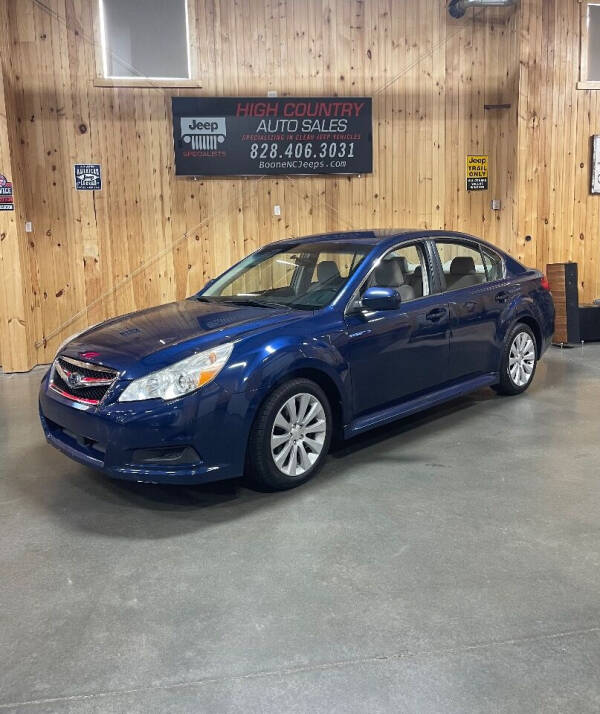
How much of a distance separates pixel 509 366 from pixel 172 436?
3082 millimetres

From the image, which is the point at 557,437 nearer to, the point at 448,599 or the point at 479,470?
the point at 479,470

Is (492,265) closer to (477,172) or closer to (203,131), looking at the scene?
(477,172)

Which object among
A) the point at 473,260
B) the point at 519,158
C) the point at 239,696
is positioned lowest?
the point at 239,696

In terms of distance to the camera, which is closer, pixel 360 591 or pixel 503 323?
pixel 360 591

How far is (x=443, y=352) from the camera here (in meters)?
4.47

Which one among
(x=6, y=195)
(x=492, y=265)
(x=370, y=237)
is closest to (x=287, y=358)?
(x=370, y=237)

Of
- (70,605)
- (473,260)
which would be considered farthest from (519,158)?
(70,605)

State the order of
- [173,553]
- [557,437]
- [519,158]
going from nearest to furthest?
[173,553]
[557,437]
[519,158]

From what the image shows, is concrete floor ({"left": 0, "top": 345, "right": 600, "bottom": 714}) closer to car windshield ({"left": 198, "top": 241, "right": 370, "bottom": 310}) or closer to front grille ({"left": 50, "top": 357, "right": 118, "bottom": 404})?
front grille ({"left": 50, "top": 357, "right": 118, "bottom": 404})

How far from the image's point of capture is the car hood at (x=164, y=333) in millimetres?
3352

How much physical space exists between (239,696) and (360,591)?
713 mm

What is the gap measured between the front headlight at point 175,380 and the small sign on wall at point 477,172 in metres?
5.94

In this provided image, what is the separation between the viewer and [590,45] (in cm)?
814

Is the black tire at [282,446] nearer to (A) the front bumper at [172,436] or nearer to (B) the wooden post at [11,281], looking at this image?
→ (A) the front bumper at [172,436]
